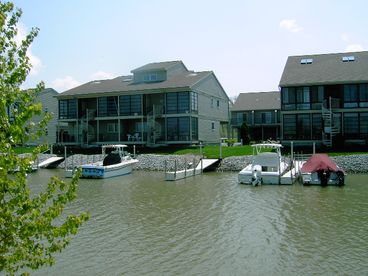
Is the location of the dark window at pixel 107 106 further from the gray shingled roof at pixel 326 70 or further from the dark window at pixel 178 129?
the gray shingled roof at pixel 326 70

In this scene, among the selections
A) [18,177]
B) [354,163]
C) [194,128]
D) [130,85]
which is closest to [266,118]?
[194,128]

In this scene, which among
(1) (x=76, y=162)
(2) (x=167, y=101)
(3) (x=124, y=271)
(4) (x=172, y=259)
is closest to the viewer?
(3) (x=124, y=271)

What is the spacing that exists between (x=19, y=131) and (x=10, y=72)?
3.30ft

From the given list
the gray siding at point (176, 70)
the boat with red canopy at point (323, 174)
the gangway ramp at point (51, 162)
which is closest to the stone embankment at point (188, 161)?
the gangway ramp at point (51, 162)

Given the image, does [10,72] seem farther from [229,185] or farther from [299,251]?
[229,185]

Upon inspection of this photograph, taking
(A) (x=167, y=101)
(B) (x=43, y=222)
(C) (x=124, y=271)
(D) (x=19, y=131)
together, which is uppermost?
(A) (x=167, y=101)

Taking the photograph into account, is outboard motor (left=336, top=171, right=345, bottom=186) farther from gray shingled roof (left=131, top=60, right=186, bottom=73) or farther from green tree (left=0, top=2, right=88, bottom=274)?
gray shingled roof (left=131, top=60, right=186, bottom=73)

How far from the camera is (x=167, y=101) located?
47.6 metres

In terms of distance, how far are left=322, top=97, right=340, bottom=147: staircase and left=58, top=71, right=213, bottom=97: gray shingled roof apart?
1367 cm

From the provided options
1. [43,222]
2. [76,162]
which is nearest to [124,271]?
[43,222]

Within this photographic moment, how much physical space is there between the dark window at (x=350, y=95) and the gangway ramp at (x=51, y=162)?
1099 inches

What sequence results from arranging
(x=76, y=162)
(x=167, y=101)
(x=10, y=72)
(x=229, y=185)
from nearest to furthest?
1. (x=10, y=72)
2. (x=229, y=185)
3. (x=76, y=162)
4. (x=167, y=101)

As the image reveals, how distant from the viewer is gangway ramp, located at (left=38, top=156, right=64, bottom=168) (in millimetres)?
42781

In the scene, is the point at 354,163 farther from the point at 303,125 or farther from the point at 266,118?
the point at 266,118
